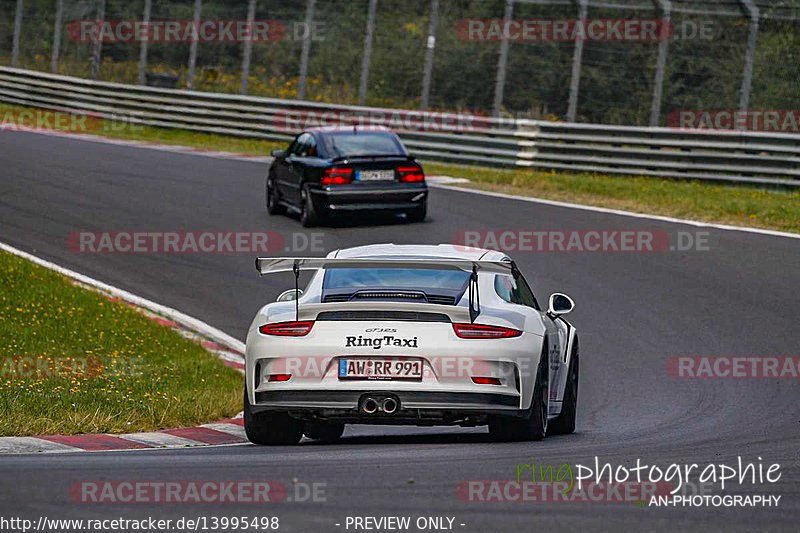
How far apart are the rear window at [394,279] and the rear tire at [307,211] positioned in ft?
35.4

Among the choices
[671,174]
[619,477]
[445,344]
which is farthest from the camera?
[671,174]

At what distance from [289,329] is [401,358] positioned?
714mm

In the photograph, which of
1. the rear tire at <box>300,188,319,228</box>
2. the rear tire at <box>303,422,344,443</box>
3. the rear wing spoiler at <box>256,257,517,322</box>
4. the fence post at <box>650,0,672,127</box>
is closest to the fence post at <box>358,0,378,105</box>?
the fence post at <box>650,0,672,127</box>

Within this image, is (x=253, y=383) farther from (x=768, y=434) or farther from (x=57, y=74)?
(x=57, y=74)

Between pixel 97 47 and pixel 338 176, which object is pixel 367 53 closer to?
pixel 97 47

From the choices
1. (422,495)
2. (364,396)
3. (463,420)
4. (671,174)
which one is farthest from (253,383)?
(671,174)

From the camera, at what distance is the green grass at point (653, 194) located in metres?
20.2

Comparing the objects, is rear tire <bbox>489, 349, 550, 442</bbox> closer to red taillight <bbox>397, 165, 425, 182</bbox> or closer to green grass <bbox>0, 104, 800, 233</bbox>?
red taillight <bbox>397, 165, 425, 182</bbox>

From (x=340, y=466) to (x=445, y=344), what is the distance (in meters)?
1.12

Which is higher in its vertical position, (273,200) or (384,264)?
(384,264)

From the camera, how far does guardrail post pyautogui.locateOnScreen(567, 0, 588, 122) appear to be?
988 inches

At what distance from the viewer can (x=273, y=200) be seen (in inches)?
828

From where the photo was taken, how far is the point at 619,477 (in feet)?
21.7

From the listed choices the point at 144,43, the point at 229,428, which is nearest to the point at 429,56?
the point at 144,43
